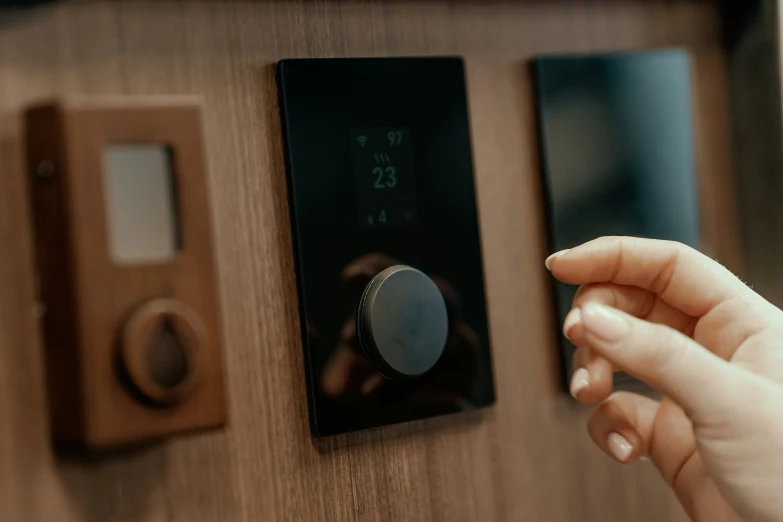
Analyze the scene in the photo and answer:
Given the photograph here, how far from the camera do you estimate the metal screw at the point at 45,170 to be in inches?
15.7

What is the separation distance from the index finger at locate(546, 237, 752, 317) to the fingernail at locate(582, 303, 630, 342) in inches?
3.3

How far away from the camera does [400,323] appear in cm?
51

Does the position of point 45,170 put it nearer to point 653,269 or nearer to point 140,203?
point 140,203

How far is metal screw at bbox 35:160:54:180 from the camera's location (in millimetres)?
398

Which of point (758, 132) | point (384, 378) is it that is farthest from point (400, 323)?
point (758, 132)

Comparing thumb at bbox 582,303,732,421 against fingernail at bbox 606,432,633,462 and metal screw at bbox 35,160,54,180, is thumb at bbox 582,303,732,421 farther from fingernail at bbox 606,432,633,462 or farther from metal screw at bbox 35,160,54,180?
metal screw at bbox 35,160,54,180

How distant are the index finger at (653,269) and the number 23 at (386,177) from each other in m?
0.11

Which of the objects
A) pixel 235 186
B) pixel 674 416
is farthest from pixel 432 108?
pixel 674 416

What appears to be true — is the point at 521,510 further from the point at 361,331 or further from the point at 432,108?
the point at 432,108

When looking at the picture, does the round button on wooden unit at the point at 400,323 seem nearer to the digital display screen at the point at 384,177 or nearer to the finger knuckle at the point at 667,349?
the digital display screen at the point at 384,177

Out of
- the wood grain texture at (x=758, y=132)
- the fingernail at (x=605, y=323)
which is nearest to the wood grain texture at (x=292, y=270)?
the wood grain texture at (x=758, y=132)

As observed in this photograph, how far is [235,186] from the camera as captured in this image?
0.49m

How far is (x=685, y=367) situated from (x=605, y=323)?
0.05m

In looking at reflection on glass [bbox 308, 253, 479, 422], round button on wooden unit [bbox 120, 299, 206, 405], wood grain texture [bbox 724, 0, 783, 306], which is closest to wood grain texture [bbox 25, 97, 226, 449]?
round button on wooden unit [bbox 120, 299, 206, 405]
